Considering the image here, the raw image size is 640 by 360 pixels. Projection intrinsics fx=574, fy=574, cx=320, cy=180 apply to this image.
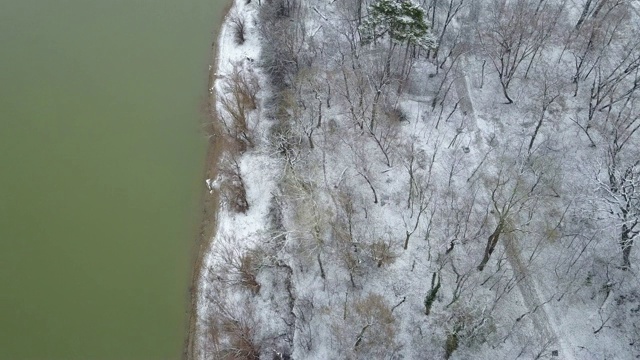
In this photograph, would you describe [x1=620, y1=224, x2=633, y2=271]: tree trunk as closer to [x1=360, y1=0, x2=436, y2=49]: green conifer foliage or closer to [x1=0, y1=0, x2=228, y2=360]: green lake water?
[x1=360, y1=0, x2=436, y2=49]: green conifer foliage

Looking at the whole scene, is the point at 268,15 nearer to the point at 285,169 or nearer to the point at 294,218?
the point at 285,169

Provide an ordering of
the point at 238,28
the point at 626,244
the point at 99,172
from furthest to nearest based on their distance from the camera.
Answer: the point at 238,28 → the point at 99,172 → the point at 626,244

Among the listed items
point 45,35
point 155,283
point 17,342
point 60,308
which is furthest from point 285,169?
point 45,35

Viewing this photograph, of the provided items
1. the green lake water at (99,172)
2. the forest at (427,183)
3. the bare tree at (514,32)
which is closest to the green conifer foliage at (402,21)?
the forest at (427,183)

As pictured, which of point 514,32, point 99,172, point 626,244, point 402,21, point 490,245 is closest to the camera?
point 626,244

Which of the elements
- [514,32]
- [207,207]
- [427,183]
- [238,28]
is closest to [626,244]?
[427,183]

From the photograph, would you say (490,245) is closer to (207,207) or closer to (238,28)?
(207,207)

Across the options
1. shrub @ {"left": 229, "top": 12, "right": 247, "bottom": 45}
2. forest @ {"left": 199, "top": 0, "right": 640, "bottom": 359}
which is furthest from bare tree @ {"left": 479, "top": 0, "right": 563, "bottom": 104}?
shrub @ {"left": 229, "top": 12, "right": 247, "bottom": 45}
